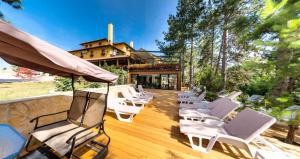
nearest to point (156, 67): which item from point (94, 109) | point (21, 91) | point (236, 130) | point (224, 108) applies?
point (224, 108)

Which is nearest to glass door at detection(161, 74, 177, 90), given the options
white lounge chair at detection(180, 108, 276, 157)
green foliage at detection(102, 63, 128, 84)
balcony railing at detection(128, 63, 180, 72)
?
balcony railing at detection(128, 63, 180, 72)

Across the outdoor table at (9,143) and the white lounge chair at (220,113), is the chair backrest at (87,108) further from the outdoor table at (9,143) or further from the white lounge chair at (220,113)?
the white lounge chair at (220,113)

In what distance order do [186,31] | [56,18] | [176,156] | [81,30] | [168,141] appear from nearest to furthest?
1. [176,156]
2. [168,141]
3. [186,31]
4. [56,18]
5. [81,30]

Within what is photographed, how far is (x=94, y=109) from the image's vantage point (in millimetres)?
2938

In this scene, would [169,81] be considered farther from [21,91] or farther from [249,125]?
[21,91]

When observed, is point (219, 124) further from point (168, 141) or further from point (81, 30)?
point (81, 30)

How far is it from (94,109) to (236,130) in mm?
3611

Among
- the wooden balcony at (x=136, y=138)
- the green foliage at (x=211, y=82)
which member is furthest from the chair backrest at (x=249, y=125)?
the green foliage at (x=211, y=82)

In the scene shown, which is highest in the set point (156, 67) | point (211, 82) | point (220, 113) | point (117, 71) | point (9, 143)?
point (156, 67)

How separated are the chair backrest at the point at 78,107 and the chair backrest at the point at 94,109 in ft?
0.47

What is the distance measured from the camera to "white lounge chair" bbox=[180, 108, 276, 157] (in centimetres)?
250

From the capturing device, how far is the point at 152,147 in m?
2.88

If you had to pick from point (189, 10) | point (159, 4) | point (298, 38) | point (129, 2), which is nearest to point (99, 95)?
point (298, 38)

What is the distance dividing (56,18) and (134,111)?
2829cm
